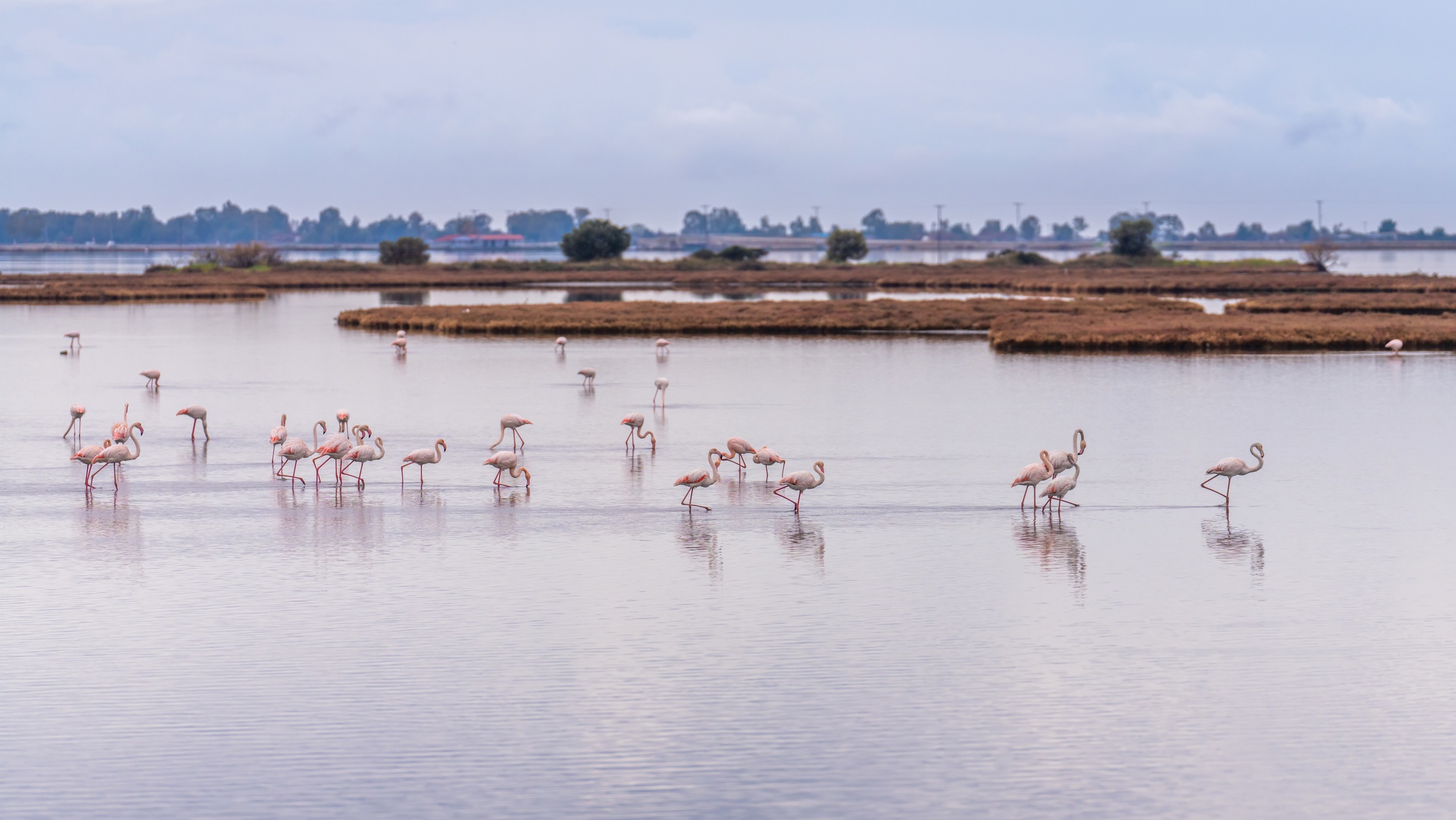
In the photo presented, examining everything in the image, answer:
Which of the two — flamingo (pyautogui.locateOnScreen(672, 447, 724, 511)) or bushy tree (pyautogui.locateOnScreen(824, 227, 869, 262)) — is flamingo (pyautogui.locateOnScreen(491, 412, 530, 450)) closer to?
flamingo (pyautogui.locateOnScreen(672, 447, 724, 511))

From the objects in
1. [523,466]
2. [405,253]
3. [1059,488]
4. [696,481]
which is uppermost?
[405,253]

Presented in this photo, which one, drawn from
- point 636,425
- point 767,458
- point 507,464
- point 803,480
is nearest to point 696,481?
point 803,480

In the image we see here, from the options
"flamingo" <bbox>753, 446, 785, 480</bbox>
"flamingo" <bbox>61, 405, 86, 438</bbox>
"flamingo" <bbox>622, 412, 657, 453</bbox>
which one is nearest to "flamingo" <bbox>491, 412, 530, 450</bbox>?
"flamingo" <bbox>622, 412, 657, 453</bbox>

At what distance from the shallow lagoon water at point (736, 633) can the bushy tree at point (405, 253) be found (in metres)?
154

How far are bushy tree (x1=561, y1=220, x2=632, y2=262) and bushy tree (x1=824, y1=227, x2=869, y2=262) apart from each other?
26238 millimetres

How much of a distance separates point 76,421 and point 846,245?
16331cm

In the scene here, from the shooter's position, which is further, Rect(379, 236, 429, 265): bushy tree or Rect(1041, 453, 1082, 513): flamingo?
Rect(379, 236, 429, 265): bushy tree

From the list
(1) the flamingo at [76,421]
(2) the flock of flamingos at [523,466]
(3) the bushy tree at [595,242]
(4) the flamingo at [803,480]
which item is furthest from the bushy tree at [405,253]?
(4) the flamingo at [803,480]

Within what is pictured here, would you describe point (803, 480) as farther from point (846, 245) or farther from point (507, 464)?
point (846, 245)

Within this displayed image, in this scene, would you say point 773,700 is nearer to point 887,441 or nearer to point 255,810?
point 255,810

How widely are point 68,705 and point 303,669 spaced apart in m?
2.03

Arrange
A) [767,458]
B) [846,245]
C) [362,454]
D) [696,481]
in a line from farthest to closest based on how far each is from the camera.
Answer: [846,245], [767,458], [362,454], [696,481]

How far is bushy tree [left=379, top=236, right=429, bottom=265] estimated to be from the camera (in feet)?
598

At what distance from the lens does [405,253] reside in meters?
183
